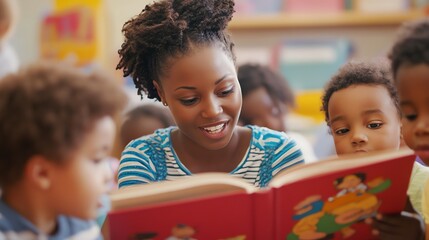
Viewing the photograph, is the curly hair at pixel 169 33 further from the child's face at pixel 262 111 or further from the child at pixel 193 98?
the child's face at pixel 262 111

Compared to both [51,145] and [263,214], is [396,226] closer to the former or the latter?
[263,214]

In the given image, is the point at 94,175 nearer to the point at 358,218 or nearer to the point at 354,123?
the point at 358,218

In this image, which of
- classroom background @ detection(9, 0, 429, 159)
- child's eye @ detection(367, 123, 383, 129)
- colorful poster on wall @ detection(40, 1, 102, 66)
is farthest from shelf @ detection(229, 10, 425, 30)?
child's eye @ detection(367, 123, 383, 129)

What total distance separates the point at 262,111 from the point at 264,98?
6 centimetres

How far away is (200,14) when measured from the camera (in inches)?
49.3

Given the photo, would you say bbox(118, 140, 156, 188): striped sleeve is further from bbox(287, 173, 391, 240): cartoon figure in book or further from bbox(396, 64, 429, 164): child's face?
bbox(396, 64, 429, 164): child's face

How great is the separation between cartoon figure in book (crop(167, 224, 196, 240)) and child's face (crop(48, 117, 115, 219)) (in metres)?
0.14

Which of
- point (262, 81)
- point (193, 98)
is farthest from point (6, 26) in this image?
point (193, 98)

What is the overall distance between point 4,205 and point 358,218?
1.89 ft

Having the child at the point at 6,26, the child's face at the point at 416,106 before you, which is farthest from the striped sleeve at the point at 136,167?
the child at the point at 6,26

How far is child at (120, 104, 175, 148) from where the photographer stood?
216 centimetres

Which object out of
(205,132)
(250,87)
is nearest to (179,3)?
(205,132)

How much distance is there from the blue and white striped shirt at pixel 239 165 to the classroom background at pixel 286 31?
6.89 feet

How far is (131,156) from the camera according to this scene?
4.20 ft
